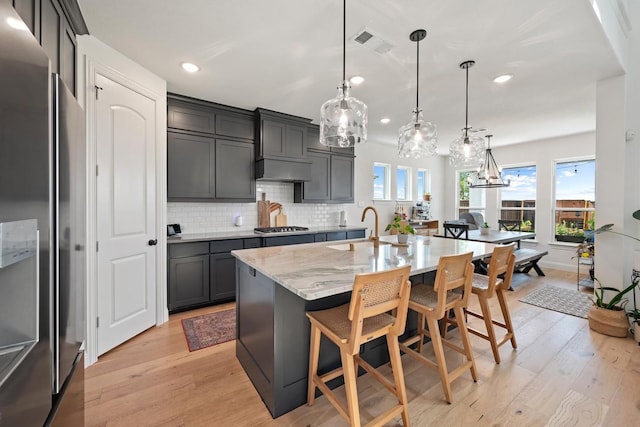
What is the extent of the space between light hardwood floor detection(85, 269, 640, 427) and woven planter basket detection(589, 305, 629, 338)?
0.27 feet

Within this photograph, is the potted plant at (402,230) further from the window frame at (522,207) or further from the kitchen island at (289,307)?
the window frame at (522,207)

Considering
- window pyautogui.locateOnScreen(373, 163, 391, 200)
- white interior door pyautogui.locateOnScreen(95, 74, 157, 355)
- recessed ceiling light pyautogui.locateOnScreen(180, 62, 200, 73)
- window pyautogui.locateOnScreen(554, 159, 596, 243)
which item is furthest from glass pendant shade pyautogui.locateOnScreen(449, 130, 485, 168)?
window pyautogui.locateOnScreen(554, 159, 596, 243)

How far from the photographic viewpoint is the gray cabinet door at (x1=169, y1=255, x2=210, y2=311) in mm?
3111

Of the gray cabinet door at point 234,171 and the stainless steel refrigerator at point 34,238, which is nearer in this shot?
the stainless steel refrigerator at point 34,238

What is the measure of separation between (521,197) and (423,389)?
232 inches

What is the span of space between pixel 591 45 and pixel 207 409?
411 centimetres

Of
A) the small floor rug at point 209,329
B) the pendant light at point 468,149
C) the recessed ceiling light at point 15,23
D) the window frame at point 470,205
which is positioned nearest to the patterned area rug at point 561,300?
the pendant light at point 468,149

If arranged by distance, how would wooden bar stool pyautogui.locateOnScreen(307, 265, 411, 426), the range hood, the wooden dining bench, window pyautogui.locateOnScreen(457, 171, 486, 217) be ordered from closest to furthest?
wooden bar stool pyautogui.locateOnScreen(307, 265, 411, 426) → the range hood → the wooden dining bench → window pyautogui.locateOnScreen(457, 171, 486, 217)

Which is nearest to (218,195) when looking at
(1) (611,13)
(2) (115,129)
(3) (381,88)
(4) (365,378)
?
(2) (115,129)

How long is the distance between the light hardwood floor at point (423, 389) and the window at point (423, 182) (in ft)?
15.7

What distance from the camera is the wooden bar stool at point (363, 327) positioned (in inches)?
51.9

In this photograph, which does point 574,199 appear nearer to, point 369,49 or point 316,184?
point 316,184

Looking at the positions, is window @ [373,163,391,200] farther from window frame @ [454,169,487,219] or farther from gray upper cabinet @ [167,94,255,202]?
gray upper cabinet @ [167,94,255,202]

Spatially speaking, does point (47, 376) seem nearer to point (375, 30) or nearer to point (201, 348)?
point (201, 348)
